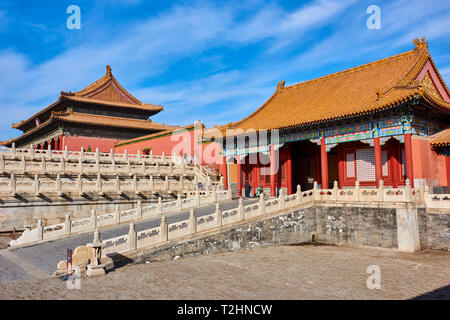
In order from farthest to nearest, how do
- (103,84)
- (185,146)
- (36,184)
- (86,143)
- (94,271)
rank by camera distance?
(103,84)
(86,143)
(185,146)
(36,184)
(94,271)

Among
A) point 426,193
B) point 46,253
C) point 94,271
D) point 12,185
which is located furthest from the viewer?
point 12,185

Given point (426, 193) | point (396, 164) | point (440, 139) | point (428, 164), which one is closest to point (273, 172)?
point (396, 164)

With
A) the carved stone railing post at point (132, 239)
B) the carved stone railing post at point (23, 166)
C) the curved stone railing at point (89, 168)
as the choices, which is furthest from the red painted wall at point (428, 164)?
the carved stone railing post at point (23, 166)

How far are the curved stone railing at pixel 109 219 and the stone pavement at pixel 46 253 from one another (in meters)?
0.41

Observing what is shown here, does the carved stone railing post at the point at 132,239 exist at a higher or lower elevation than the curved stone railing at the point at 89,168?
lower

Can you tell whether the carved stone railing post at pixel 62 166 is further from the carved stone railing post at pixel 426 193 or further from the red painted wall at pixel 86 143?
the carved stone railing post at pixel 426 193

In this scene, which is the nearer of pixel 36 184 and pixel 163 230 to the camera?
pixel 163 230

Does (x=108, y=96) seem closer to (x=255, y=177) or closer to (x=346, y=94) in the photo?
(x=255, y=177)

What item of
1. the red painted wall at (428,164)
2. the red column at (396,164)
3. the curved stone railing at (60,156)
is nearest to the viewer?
the red painted wall at (428,164)

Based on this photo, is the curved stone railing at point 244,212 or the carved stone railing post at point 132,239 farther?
the curved stone railing at point 244,212

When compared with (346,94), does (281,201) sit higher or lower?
lower

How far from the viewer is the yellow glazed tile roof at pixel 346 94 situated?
15.4 m

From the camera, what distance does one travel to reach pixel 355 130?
16750 mm

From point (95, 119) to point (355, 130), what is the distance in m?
25.4
